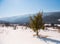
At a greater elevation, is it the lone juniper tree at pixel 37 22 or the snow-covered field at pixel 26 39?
the lone juniper tree at pixel 37 22

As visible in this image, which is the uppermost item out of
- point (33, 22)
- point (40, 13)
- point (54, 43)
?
point (40, 13)

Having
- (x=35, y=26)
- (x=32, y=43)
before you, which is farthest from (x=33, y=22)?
(x=32, y=43)

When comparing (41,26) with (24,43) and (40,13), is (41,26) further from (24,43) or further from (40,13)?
(24,43)

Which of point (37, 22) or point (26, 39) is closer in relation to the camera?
point (26, 39)

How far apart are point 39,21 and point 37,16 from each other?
31.5 inches

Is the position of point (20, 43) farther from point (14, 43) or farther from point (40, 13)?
point (40, 13)

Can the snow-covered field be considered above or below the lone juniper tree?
below

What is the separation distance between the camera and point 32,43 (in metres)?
10.3

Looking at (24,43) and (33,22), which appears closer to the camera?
(24,43)

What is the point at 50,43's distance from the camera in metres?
10.4

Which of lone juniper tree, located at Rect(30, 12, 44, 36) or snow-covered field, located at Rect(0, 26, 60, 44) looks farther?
lone juniper tree, located at Rect(30, 12, 44, 36)

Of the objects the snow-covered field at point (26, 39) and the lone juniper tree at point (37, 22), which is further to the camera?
the lone juniper tree at point (37, 22)

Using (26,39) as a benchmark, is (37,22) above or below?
above

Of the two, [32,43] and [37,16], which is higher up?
[37,16]
